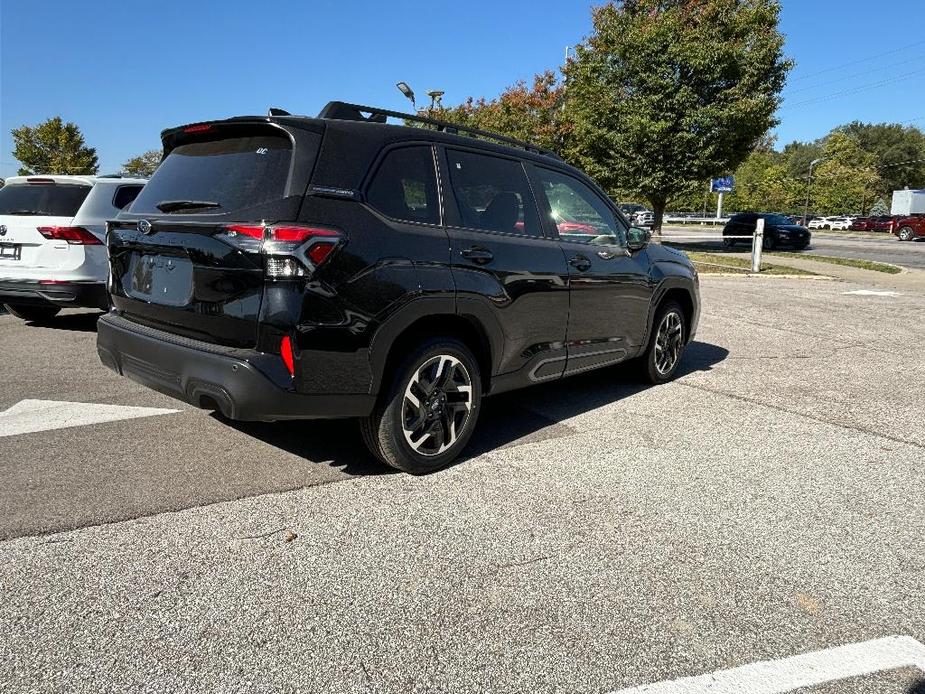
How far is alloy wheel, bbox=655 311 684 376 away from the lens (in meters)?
6.04

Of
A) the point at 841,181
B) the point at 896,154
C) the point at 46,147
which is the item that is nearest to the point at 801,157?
the point at 896,154

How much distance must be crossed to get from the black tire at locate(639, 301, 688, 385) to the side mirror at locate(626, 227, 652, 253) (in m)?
0.70

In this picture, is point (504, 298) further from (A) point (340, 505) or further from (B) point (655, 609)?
(B) point (655, 609)

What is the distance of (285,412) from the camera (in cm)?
326

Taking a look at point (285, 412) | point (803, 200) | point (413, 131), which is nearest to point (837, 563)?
point (285, 412)

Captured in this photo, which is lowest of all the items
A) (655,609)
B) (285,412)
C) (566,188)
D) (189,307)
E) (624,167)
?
(655,609)

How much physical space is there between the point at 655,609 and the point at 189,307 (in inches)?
98.1

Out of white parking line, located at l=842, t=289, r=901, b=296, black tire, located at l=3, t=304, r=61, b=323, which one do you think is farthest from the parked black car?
black tire, located at l=3, t=304, r=61, b=323

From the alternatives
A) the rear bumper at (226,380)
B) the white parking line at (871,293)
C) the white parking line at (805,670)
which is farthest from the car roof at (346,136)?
the white parking line at (871,293)

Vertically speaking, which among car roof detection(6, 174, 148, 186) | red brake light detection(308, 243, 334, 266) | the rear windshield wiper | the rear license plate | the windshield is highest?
the windshield

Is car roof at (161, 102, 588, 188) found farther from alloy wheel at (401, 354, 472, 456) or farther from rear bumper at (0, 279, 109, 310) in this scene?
rear bumper at (0, 279, 109, 310)

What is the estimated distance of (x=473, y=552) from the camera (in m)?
3.00

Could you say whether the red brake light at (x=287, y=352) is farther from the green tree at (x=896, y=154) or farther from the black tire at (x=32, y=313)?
the green tree at (x=896, y=154)

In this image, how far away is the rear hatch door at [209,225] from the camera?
10.6 ft
